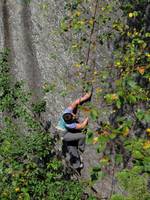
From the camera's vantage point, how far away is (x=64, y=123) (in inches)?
326

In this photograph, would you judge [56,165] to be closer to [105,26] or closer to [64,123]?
[64,123]

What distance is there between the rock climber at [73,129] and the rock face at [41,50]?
0.61ft

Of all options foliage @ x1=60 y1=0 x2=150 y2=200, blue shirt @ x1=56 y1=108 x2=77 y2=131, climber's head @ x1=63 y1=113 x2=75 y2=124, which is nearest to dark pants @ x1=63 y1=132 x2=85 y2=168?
blue shirt @ x1=56 y1=108 x2=77 y2=131

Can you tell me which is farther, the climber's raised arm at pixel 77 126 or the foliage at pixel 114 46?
the climber's raised arm at pixel 77 126

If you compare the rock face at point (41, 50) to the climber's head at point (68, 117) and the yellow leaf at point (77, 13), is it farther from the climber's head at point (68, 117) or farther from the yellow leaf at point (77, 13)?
the climber's head at point (68, 117)

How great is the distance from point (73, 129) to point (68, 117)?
0.90ft

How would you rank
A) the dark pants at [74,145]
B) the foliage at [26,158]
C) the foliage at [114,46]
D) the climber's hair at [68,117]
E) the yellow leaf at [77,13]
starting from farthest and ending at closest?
the dark pants at [74,145], the climber's hair at [68,117], the yellow leaf at [77,13], the foliage at [26,158], the foliage at [114,46]

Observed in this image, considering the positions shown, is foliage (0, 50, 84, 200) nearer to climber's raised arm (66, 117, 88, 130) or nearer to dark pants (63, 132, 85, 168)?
dark pants (63, 132, 85, 168)

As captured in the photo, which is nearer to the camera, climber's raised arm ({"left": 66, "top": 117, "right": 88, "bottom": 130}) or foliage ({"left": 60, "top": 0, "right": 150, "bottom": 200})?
foliage ({"left": 60, "top": 0, "right": 150, "bottom": 200})

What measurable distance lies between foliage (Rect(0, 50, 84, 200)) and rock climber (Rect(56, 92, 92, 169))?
1.02ft

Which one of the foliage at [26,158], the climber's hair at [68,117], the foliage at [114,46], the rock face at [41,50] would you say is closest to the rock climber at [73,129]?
the climber's hair at [68,117]

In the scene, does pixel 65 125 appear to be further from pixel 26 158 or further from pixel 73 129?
pixel 26 158

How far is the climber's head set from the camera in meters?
8.07

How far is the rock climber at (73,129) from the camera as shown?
320 inches
